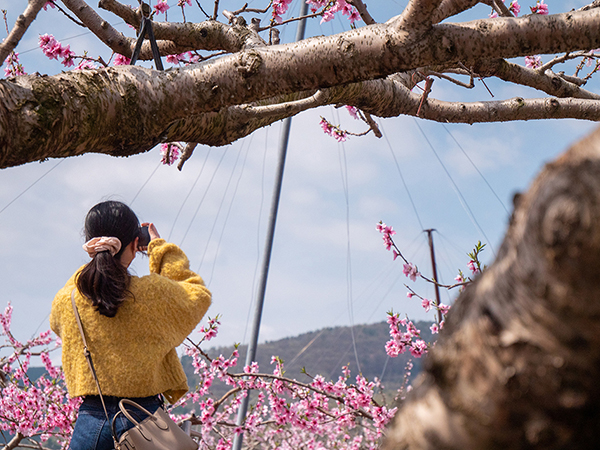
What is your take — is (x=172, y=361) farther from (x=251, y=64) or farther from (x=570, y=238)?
(x=570, y=238)

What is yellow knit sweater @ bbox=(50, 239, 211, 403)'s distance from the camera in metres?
1.84

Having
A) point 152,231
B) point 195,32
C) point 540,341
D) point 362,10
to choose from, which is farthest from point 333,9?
point 540,341

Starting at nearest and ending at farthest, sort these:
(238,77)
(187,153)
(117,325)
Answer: (238,77) → (117,325) → (187,153)

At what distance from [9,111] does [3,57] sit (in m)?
0.23

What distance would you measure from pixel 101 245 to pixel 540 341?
5.97 feet

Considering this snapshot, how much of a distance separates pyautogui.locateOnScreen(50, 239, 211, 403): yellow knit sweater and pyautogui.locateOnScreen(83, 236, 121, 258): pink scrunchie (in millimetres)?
161

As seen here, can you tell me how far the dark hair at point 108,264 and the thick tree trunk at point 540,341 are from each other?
63.4 inches

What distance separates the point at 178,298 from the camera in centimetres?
197

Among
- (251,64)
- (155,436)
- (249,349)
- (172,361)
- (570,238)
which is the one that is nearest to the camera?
(570,238)

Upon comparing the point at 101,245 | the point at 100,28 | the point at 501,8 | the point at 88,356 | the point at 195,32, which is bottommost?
the point at 88,356

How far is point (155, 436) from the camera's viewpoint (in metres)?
1.75

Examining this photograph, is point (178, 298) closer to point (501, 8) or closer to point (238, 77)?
point (238, 77)

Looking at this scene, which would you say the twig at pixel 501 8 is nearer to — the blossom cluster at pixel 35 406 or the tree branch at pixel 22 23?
the tree branch at pixel 22 23

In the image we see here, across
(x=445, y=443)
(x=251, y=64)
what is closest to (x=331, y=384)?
(x=251, y=64)
